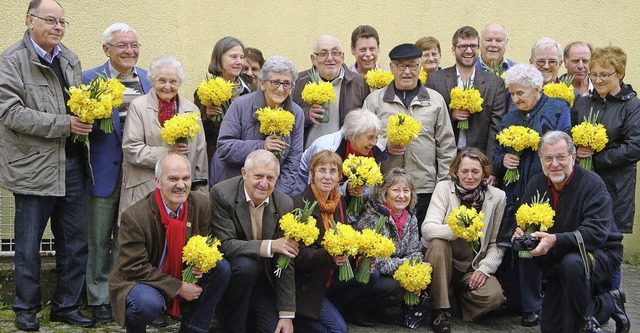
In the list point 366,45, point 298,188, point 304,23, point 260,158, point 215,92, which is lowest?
point 298,188

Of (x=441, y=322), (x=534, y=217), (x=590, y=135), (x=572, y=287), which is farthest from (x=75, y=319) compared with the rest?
(x=590, y=135)

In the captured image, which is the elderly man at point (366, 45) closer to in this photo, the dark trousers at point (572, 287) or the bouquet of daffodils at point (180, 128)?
the bouquet of daffodils at point (180, 128)

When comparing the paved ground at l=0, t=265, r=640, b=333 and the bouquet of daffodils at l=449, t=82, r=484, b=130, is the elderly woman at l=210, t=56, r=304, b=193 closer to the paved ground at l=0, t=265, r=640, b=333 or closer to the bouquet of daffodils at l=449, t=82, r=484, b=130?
the paved ground at l=0, t=265, r=640, b=333

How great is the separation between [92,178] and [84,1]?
2512mm

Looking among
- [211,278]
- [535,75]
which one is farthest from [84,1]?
[535,75]

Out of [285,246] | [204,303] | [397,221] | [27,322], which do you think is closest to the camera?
[204,303]

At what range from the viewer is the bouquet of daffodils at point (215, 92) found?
809 centimetres

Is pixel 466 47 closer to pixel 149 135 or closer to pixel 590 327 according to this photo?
pixel 590 327

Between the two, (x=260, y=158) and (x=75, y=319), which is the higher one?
(x=260, y=158)

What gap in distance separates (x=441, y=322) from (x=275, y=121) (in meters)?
2.27

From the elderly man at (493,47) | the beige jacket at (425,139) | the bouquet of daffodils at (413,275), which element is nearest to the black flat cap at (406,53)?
the beige jacket at (425,139)

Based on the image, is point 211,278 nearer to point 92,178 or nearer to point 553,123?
point 92,178

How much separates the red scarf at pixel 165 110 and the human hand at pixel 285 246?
4.97 feet

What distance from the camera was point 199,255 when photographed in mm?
6477
